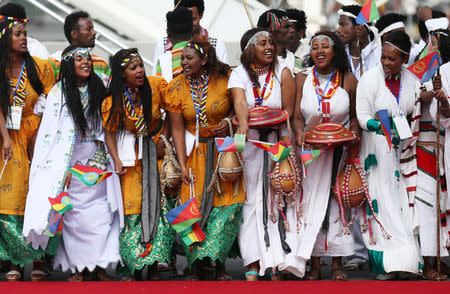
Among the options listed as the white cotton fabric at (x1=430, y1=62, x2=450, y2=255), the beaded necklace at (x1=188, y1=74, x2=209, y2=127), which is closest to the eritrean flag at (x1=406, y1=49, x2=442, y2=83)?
the white cotton fabric at (x1=430, y1=62, x2=450, y2=255)

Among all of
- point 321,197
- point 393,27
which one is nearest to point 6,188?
point 321,197

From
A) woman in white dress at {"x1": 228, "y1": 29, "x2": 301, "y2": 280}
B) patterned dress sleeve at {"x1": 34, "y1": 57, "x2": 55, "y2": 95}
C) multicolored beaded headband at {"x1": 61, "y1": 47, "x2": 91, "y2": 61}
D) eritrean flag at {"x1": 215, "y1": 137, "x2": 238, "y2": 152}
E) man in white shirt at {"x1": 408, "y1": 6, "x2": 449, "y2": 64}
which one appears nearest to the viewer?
eritrean flag at {"x1": 215, "y1": 137, "x2": 238, "y2": 152}

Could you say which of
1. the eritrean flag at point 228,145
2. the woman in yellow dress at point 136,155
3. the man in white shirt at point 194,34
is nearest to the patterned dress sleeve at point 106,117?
the woman in yellow dress at point 136,155

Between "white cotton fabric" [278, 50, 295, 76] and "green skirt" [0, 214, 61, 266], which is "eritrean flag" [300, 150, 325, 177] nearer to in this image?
"white cotton fabric" [278, 50, 295, 76]

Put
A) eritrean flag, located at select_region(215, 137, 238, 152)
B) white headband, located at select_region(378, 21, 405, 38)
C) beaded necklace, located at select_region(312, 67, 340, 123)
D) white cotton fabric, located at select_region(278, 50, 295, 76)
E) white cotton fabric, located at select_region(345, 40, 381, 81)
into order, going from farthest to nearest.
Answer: white cotton fabric, located at select_region(345, 40, 381, 81) → white headband, located at select_region(378, 21, 405, 38) → white cotton fabric, located at select_region(278, 50, 295, 76) → beaded necklace, located at select_region(312, 67, 340, 123) → eritrean flag, located at select_region(215, 137, 238, 152)

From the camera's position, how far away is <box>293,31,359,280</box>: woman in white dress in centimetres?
813

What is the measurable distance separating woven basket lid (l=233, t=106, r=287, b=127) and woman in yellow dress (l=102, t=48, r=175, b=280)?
0.81 meters

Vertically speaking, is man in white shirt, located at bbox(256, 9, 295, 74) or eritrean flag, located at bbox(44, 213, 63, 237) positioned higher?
man in white shirt, located at bbox(256, 9, 295, 74)

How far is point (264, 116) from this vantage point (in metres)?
7.95

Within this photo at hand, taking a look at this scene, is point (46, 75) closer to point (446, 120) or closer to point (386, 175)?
point (386, 175)

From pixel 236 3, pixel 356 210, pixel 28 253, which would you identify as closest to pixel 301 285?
pixel 356 210

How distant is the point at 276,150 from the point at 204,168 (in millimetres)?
720

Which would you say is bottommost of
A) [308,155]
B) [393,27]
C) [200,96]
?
[308,155]

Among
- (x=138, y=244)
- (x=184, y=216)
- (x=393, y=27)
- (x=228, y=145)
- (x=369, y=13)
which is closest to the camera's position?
(x=228, y=145)
